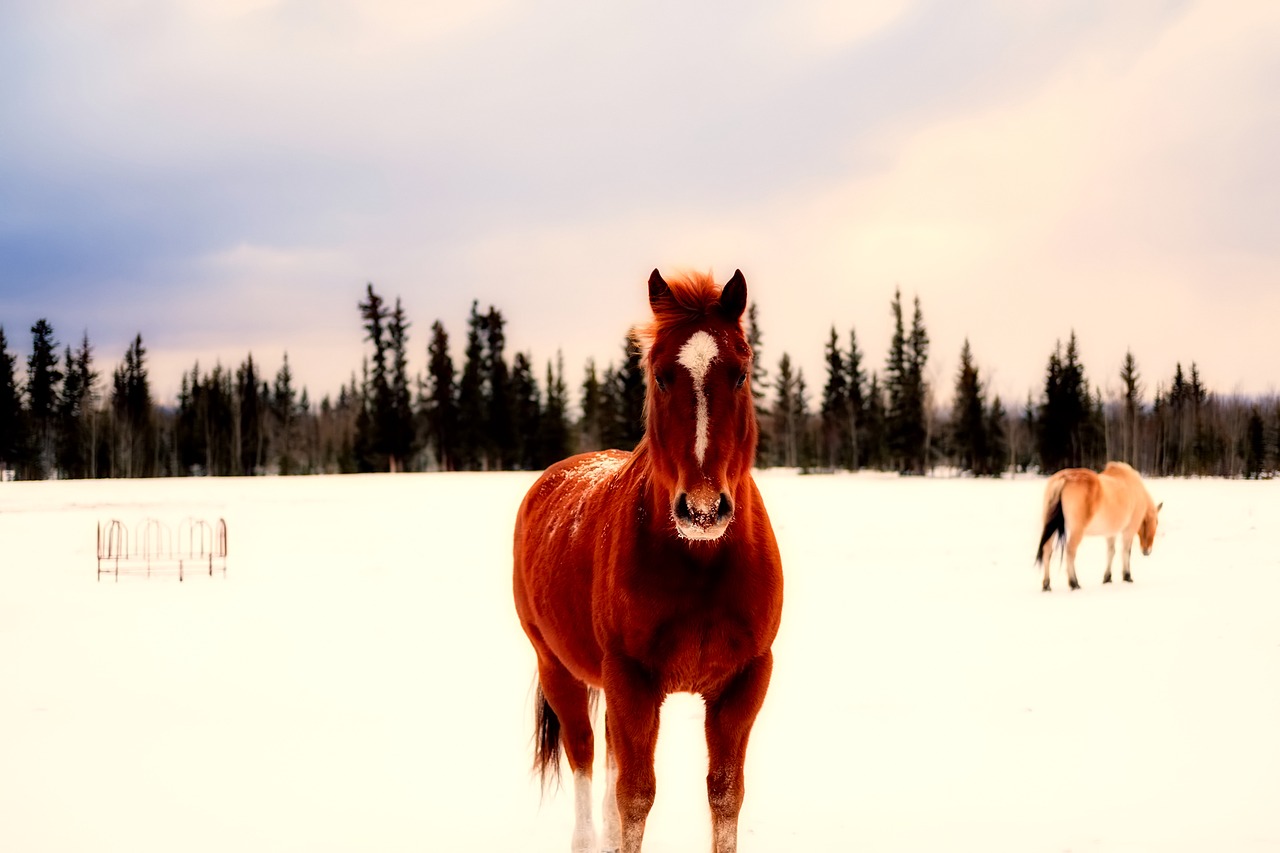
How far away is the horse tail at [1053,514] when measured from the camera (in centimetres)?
1259

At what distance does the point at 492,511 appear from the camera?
1065 inches

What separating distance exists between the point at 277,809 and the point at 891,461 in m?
61.2

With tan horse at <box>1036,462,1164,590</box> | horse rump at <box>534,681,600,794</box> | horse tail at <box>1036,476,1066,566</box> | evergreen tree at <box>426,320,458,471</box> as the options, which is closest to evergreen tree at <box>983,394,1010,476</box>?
evergreen tree at <box>426,320,458,471</box>

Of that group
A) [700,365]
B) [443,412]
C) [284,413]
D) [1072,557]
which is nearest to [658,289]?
[700,365]

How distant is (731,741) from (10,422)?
79.9 m

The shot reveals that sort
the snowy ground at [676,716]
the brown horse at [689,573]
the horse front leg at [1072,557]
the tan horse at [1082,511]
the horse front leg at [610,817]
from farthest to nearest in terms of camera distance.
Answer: the tan horse at [1082,511] → the horse front leg at [1072,557] → the snowy ground at [676,716] → the horse front leg at [610,817] → the brown horse at [689,573]

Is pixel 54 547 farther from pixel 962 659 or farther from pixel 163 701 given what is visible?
pixel 962 659

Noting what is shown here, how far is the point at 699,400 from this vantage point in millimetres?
2693

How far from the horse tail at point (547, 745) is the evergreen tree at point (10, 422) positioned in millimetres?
75383

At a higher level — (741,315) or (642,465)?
(741,315)

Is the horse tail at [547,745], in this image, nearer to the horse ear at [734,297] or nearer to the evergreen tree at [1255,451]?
the horse ear at [734,297]

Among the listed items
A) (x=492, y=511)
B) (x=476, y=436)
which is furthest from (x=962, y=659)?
(x=476, y=436)

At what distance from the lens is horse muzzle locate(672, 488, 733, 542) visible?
8.08ft

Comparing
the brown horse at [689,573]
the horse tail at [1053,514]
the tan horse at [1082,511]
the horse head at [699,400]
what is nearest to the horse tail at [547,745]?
the brown horse at [689,573]
